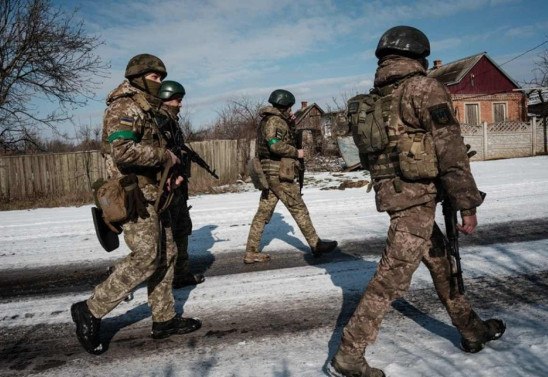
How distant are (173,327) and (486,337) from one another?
230 centimetres

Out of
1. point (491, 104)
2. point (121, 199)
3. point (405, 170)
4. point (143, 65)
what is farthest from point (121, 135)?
point (491, 104)

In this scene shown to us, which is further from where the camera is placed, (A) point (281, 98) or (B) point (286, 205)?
(B) point (286, 205)

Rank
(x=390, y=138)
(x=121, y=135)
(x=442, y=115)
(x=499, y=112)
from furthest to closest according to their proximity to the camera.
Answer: (x=499, y=112), (x=121, y=135), (x=390, y=138), (x=442, y=115)

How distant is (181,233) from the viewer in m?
4.45

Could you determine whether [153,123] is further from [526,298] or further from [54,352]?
[526,298]

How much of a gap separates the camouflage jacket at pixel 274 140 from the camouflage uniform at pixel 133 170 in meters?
1.99

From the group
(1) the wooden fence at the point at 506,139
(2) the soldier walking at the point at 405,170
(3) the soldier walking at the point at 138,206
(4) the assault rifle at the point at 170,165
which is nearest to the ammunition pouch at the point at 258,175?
(4) the assault rifle at the point at 170,165

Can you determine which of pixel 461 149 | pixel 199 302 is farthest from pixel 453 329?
pixel 199 302

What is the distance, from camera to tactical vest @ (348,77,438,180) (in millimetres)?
2299

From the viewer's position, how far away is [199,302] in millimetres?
3879

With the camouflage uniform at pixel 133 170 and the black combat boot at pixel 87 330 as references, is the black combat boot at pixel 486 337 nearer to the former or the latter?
the camouflage uniform at pixel 133 170

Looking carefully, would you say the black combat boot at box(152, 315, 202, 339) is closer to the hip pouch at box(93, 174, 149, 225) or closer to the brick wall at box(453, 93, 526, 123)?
the hip pouch at box(93, 174, 149, 225)

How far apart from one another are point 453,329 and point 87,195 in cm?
1220

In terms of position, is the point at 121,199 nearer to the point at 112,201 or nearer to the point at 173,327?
the point at 112,201
